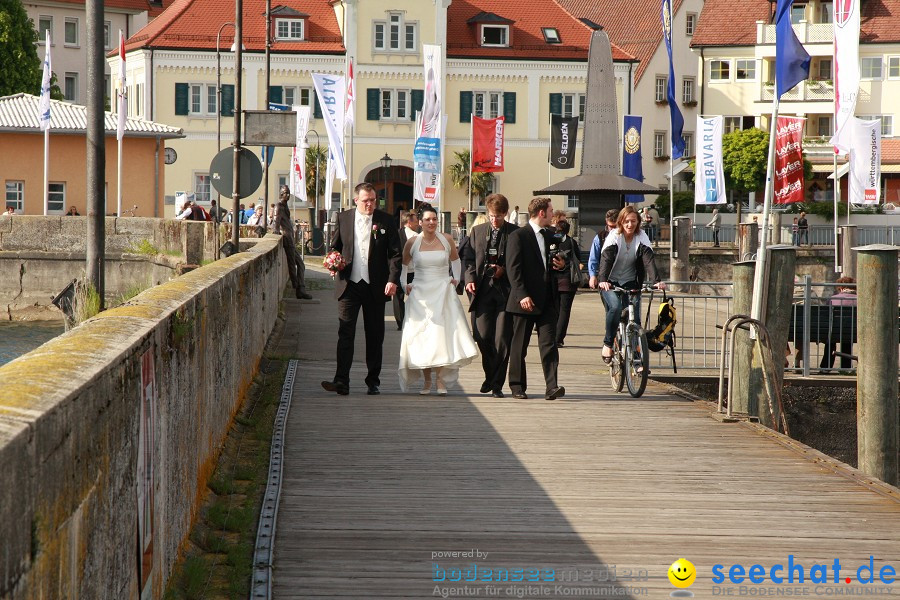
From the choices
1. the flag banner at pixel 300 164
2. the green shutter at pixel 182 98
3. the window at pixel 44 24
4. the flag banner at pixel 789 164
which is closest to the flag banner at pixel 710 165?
the flag banner at pixel 789 164

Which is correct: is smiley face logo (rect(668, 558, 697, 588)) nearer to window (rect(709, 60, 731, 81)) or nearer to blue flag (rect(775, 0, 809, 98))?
blue flag (rect(775, 0, 809, 98))

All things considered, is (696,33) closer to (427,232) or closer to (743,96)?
(743,96)

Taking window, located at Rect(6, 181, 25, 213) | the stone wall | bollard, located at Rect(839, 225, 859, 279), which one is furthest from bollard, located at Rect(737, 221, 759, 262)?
the stone wall

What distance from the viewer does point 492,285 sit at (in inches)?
501

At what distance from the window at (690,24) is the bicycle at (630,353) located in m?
68.6

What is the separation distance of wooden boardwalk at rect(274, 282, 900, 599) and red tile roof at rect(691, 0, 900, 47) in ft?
227

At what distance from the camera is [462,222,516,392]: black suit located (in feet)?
41.6

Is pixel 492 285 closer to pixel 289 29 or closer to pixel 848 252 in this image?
pixel 848 252

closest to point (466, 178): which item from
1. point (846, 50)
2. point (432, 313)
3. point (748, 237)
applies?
point (748, 237)

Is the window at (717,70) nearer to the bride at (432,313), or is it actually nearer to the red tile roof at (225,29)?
the red tile roof at (225,29)

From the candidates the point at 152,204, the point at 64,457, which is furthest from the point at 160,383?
the point at 152,204

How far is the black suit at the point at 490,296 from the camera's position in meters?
12.7

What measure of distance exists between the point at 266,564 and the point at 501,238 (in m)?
6.68

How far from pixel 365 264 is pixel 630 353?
272 cm
